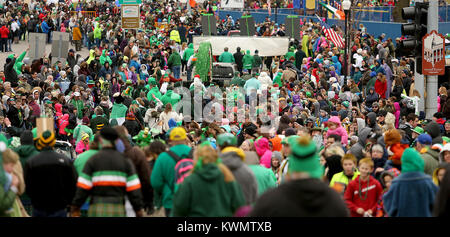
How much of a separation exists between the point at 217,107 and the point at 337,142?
6.76 metres

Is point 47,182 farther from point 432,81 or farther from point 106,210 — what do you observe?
point 432,81

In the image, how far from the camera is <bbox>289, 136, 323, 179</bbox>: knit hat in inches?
235

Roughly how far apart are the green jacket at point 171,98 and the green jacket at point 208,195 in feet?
40.7

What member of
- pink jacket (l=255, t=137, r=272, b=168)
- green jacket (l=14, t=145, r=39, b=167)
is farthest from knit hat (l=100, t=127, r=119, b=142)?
pink jacket (l=255, t=137, r=272, b=168)

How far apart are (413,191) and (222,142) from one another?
192 cm

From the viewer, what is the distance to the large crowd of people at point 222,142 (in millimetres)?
7215

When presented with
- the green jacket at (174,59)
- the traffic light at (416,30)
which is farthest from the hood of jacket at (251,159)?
the green jacket at (174,59)

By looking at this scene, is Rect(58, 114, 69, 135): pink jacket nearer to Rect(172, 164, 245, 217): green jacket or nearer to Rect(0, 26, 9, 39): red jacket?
Rect(172, 164, 245, 217): green jacket

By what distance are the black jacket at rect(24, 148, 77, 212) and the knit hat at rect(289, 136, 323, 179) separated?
318 cm

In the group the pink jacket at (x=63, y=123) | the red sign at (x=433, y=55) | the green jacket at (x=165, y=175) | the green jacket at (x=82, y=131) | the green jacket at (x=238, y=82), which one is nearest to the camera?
the green jacket at (x=165, y=175)

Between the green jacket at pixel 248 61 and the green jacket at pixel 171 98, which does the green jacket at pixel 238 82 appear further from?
the green jacket at pixel 248 61

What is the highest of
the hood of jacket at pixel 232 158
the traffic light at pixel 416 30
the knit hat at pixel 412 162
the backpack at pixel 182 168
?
the traffic light at pixel 416 30

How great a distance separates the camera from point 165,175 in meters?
9.02

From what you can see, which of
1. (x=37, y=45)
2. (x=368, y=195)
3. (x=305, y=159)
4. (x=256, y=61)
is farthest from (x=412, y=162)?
(x=256, y=61)
